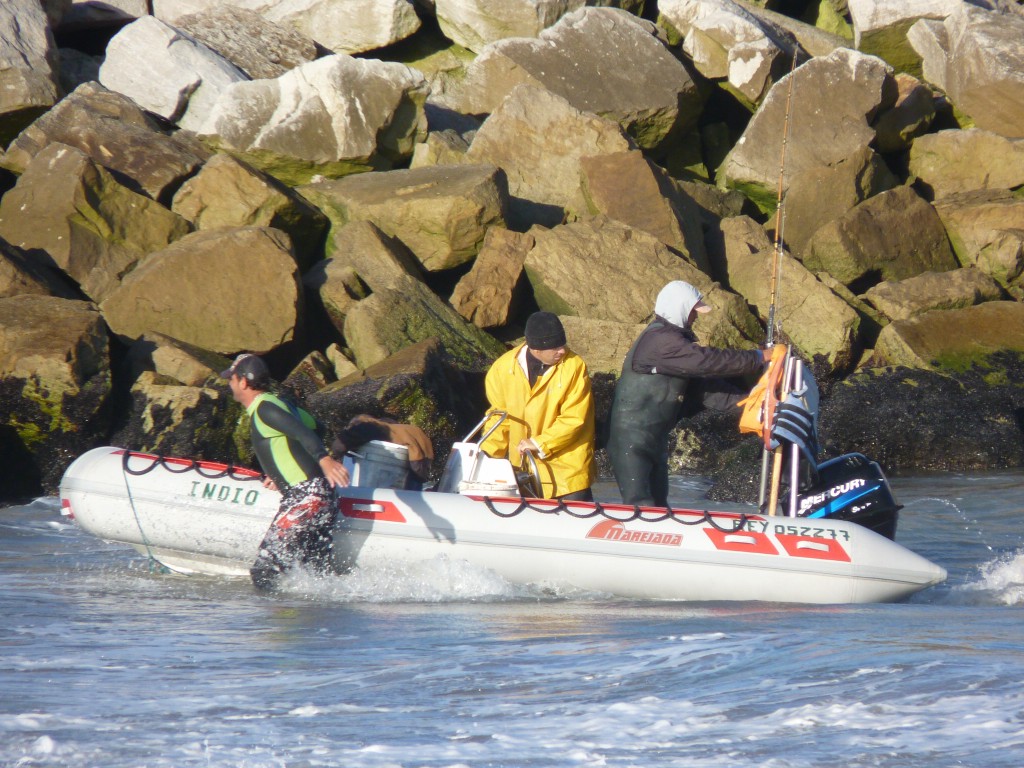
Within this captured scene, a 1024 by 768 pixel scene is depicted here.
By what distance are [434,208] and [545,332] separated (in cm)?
690

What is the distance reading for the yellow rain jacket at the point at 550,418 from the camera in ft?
21.0

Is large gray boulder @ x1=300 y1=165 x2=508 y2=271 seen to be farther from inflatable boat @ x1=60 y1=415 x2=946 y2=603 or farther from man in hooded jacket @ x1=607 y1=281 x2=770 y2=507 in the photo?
man in hooded jacket @ x1=607 y1=281 x2=770 y2=507

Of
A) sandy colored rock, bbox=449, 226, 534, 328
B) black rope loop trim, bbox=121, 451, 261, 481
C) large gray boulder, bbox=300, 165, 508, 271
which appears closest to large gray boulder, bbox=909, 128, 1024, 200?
large gray boulder, bbox=300, 165, 508, 271

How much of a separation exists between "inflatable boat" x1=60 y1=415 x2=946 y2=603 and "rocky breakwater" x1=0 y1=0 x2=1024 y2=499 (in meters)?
3.61

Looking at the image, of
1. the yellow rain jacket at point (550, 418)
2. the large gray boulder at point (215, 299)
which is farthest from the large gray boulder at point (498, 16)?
the yellow rain jacket at point (550, 418)

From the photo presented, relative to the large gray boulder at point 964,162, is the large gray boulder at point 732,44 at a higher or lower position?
higher

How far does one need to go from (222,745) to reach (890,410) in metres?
8.93

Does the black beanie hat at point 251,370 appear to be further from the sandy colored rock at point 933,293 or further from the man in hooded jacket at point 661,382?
the sandy colored rock at point 933,293

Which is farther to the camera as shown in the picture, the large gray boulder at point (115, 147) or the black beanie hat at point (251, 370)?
the large gray boulder at point (115, 147)

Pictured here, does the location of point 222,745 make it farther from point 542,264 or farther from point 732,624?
point 542,264

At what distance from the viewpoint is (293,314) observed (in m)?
11.5

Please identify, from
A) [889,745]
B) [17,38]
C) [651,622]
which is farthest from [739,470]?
[17,38]

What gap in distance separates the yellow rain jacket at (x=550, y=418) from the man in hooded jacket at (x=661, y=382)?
0.19 m

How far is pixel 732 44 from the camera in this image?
16.6 meters
